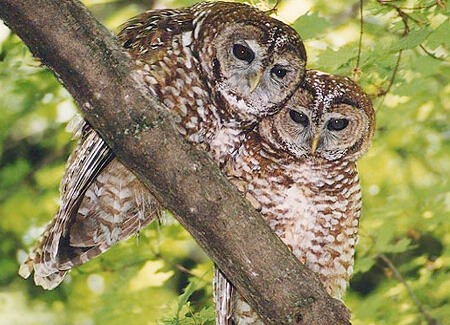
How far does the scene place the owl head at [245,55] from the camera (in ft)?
12.6

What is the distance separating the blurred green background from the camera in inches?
162

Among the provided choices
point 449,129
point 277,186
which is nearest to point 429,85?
point 277,186

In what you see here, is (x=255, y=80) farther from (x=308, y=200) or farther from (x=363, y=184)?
(x=363, y=184)

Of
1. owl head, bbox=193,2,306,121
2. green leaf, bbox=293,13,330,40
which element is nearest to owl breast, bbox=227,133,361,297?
owl head, bbox=193,2,306,121

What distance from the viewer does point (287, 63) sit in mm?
3869

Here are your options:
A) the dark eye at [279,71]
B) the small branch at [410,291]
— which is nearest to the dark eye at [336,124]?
the dark eye at [279,71]

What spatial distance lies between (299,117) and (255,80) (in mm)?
395

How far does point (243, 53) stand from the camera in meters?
3.87

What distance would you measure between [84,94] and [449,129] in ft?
14.1

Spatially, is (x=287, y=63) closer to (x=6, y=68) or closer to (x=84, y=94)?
(x=84, y=94)

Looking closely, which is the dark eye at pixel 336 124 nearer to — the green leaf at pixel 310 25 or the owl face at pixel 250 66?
the owl face at pixel 250 66

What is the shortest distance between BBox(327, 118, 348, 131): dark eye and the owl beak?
1.56ft

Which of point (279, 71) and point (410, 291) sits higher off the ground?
point (279, 71)

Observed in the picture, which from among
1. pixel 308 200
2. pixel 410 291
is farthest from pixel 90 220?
pixel 410 291
